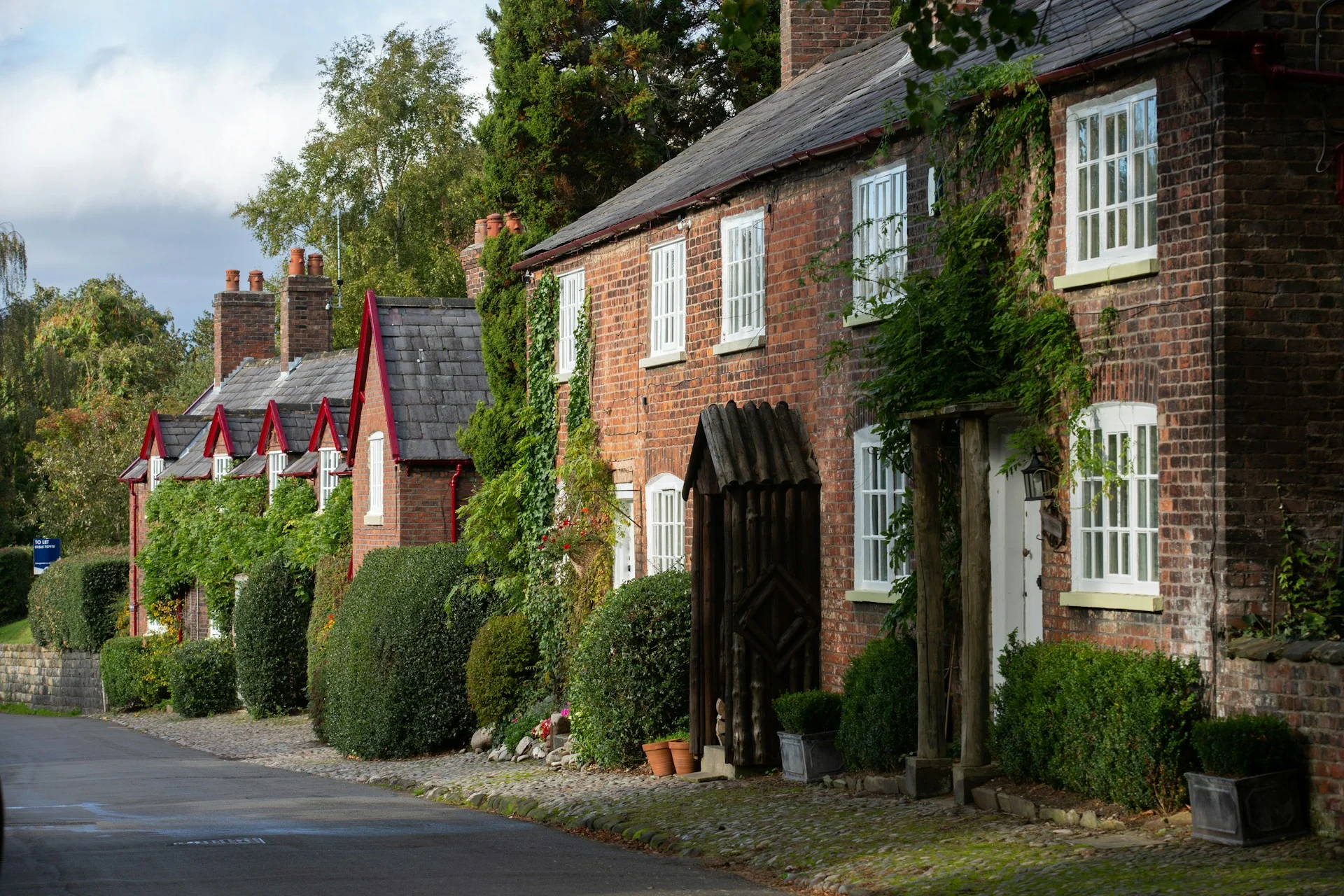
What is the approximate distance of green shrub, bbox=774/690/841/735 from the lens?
15633mm

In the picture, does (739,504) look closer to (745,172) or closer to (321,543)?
(745,172)

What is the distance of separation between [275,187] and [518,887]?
151 ft

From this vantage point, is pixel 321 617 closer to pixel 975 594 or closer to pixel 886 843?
pixel 975 594

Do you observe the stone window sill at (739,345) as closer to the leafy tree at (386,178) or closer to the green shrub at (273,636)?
the green shrub at (273,636)

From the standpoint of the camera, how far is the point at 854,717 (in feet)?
49.4

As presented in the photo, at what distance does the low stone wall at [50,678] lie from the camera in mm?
44688

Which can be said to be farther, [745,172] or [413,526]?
[413,526]

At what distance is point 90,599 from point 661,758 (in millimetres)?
31824

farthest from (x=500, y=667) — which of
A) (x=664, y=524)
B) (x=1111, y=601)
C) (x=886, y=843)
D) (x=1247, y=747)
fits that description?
(x=1247, y=747)

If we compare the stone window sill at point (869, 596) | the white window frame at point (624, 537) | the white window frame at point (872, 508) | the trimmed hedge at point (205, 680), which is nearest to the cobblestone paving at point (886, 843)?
the stone window sill at point (869, 596)

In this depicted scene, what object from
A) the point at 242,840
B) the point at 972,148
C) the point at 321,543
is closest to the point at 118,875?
the point at 242,840

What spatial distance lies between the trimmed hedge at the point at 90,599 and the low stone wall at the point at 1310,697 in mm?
38928

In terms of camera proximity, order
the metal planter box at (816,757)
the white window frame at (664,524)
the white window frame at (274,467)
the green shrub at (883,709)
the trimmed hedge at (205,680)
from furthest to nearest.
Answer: the trimmed hedge at (205,680), the white window frame at (274,467), the white window frame at (664,524), the metal planter box at (816,757), the green shrub at (883,709)

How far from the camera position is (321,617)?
97.7 ft
